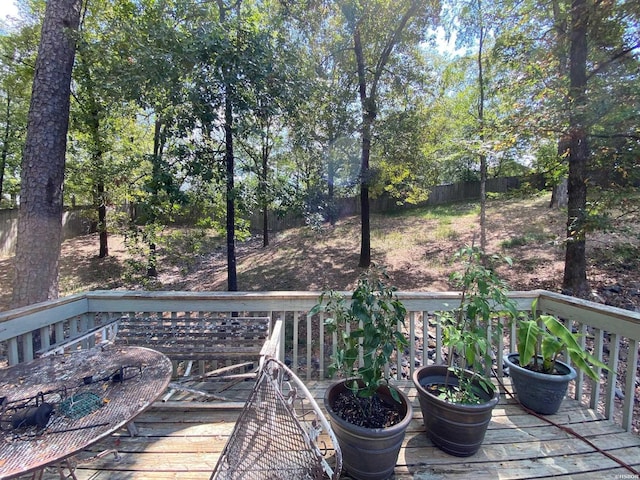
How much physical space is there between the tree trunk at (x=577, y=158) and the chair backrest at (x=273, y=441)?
462 cm

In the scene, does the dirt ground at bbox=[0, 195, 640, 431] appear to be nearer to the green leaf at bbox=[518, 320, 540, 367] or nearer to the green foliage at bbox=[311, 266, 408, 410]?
the green leaf at bbox=[518, 320, 540, 367]

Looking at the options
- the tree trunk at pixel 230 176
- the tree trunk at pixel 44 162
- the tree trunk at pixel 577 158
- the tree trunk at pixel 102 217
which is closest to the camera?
the tree trunk at pixel 44 162

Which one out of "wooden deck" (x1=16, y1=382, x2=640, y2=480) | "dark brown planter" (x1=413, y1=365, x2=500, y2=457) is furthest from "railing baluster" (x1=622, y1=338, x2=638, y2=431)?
"dark brown planter" (x1=413, y1=365, x2=500, y2=457)

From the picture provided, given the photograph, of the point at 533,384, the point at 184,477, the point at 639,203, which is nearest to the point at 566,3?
the point at 639,203

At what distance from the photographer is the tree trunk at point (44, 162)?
3.01 meters

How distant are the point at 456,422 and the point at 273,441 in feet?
3.62

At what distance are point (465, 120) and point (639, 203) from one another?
16.3ft

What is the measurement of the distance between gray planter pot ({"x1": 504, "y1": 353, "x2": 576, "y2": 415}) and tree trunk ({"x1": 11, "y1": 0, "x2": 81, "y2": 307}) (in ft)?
14.5

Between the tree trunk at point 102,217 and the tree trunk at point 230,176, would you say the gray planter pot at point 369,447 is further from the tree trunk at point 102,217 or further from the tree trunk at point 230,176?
the tree trunk at point 102,217

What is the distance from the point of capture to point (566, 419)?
6.66 ft

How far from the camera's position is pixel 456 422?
1660 millimetres

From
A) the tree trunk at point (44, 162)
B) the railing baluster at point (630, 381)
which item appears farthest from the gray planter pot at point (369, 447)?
the tree trunk at point (44, 162)

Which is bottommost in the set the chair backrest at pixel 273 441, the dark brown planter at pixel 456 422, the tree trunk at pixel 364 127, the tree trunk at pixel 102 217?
the dark brown planter at pixel 456 422

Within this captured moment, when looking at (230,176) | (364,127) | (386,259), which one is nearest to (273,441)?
(230,176)
